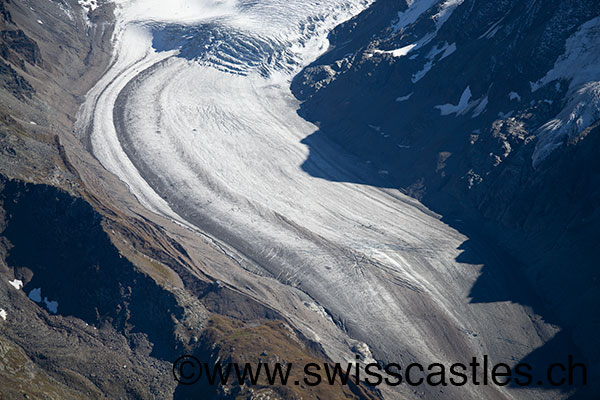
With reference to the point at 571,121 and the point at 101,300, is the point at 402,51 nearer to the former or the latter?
the point at 571,121

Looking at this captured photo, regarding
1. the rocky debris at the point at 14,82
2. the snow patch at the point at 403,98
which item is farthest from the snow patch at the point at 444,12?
the rocky debris at the point at 14,82

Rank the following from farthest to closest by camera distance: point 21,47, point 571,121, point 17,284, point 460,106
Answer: point 21,47, point 460,106, point 571,121, point 17,284

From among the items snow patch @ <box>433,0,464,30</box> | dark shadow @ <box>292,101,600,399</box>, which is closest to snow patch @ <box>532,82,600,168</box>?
dark shadow @ <box>292,101,600,399</box>

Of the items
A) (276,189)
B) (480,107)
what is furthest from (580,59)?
(276,189)

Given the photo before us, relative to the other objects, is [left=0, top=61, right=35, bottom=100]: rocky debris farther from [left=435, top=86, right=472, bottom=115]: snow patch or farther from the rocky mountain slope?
[left=435, top=86, right=472, bottom=115]: snow patch

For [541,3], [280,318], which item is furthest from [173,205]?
[541,3]

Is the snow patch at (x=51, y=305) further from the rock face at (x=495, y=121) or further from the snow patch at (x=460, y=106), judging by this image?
the snow patch at (x=460, y=106)

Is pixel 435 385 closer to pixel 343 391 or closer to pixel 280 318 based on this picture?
pixel 343 391
